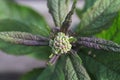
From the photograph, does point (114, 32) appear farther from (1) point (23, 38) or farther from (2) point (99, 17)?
(1) point (23, 38)

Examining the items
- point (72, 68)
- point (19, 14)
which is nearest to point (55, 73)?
point (72, 68)

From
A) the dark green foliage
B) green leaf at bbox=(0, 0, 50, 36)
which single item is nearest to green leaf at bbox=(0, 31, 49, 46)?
the dark green foliage

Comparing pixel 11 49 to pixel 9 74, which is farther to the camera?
pixel 9 74

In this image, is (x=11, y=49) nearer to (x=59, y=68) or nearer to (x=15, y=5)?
(x=59, y=68)

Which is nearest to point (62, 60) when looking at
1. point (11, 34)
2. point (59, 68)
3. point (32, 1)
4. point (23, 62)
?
point (59, 68)

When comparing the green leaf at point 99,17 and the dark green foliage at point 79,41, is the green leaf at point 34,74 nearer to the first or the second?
the dark green foliage at point 79,41
